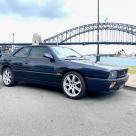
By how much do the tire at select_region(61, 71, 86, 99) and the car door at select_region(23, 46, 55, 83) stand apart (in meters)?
0.44

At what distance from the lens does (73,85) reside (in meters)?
6.52

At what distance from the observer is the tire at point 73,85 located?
20.8ft

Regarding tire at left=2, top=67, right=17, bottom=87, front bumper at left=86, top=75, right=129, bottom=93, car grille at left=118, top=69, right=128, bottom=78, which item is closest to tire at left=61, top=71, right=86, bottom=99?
front bumper at left=86, top=75, right=129, bottom=93

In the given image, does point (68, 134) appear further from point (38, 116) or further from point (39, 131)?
point (38, 116)

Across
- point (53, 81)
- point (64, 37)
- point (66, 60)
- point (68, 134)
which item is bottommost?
point (68, 134)

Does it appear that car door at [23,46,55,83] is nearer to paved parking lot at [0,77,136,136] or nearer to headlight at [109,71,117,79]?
paved parking lot at [0,77,136,136]

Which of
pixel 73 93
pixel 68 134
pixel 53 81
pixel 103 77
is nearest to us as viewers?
pixel 68 134

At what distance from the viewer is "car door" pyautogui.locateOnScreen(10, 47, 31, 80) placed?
25.3ft

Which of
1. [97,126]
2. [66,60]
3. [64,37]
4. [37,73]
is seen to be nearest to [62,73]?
[66,60]

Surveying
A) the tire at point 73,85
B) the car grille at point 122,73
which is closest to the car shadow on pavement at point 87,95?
the tire at point 73,85

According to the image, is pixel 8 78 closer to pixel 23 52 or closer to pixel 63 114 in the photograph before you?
pixel 23 52

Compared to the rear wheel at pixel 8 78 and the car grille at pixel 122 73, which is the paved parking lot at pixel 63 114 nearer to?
the car grille at pixel 122 73

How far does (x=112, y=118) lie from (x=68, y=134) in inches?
46.7

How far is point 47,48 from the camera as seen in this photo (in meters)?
7.40
